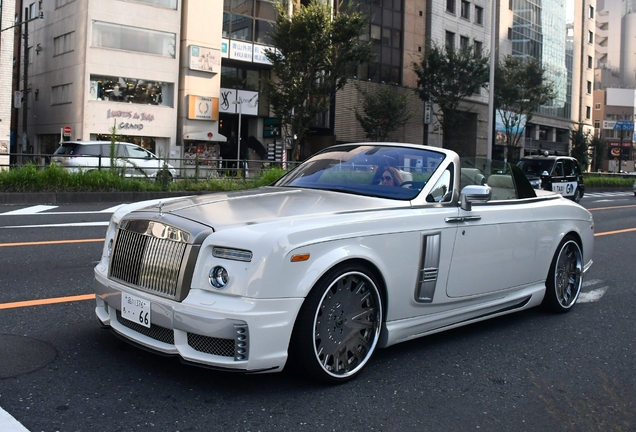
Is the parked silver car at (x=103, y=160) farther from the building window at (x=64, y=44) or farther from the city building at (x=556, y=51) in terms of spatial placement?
the city building at (x=556, y=51)

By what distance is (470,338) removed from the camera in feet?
17.7

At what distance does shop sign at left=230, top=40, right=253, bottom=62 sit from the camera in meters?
41.1

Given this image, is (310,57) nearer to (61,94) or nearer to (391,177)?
(61,94)

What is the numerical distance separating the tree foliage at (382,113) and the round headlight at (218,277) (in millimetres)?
39613

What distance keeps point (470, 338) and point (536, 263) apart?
98 cm

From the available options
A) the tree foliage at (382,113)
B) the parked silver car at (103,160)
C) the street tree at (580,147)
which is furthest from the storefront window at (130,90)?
the street tree at (580,147)

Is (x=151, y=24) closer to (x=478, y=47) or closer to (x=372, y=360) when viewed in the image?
(x=478, y=47)

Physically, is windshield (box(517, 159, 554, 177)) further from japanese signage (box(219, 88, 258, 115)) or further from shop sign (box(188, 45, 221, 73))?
shop sign (box(188, 45, 221, 73))

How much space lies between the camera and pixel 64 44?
3912cm

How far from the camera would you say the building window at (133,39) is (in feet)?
121

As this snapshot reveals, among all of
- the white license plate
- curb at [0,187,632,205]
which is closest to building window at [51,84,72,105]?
curb at [0,187,632,205]

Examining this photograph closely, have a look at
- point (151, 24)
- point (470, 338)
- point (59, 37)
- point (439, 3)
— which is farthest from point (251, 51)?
point (470, 338)

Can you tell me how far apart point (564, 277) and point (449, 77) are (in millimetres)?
41024

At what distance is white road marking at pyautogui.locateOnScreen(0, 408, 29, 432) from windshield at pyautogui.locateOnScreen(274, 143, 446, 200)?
2.64 m
